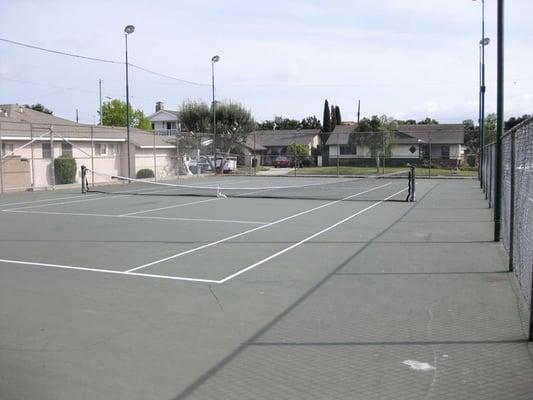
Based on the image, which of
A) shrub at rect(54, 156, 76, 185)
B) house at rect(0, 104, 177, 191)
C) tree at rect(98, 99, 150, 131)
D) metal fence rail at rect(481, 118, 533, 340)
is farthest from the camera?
tree at rect(98, 99, 150, 131)

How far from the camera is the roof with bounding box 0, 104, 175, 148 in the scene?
34531 mm

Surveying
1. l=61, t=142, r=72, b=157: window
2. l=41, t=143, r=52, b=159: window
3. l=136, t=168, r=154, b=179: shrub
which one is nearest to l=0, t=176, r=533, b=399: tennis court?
l=41, t=143, r=52, b=159: window

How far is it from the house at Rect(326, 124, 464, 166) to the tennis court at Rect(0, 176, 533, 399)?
34.4m

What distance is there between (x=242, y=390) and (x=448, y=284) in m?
4.68

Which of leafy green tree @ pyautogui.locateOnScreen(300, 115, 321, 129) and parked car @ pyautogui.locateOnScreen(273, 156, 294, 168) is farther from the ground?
leafy green tree @ pyautogui.locateOnScreen(300, 115, 321, 129)

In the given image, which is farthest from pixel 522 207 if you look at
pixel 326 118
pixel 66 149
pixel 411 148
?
pixel 326 118

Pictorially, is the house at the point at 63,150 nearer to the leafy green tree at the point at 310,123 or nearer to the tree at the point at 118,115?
the tree at the point at 118,115

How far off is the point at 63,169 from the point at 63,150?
3.52 meters

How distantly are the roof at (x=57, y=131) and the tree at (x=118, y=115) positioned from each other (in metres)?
28.3

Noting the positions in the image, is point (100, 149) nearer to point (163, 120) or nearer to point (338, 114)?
point (163, 120)

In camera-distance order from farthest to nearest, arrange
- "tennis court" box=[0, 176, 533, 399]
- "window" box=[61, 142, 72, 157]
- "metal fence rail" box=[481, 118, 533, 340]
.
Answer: "window" box=[61, 142, 72, 157]
"metal fence rail" box=[481, 118, 533, 340]
"tennis court" box=[0, 176, 533, 399]

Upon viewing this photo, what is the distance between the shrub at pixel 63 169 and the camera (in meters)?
35.4

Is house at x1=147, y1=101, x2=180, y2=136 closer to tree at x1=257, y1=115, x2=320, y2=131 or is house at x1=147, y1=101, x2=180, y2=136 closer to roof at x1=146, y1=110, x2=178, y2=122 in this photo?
roof at x1=146, y1=110, x2=178, y2=122

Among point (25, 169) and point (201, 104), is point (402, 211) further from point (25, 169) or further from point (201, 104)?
point (201, 104)
